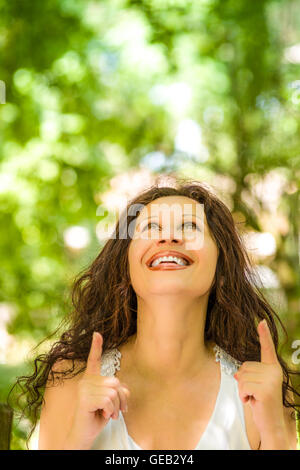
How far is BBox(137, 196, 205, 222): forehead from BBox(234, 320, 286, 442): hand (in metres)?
0.25

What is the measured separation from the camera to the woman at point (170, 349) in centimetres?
87

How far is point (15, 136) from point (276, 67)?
3.28 feet

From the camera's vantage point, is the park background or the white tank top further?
the park background

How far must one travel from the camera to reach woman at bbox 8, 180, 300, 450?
873 mm

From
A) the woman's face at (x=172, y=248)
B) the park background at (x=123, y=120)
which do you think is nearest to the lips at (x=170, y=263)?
the woman's face at (x=172, y=248)

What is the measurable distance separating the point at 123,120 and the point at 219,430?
61.0 inches

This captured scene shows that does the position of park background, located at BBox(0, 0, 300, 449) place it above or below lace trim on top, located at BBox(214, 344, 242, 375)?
above

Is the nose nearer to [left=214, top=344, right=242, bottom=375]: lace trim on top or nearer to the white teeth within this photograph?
the white teeth

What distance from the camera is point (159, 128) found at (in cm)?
222

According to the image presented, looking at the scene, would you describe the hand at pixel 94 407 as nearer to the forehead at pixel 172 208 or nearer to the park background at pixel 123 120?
the forehead at pixel 172 208

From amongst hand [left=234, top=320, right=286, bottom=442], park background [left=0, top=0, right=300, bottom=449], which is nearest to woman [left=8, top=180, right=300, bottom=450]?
hand [left=234, top=320, right=286, bottom=442]

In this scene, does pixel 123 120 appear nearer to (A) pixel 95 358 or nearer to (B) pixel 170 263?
(B) pixel 170 263

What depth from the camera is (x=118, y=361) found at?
1.00 meters
